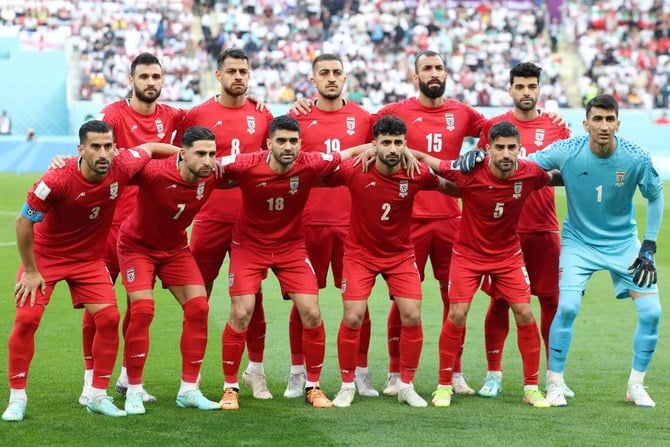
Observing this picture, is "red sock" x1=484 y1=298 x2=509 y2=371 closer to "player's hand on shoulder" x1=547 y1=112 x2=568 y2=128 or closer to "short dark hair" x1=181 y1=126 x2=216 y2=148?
"player's hand on shoulder" x1=547 y1=112 x2=568 y2=128

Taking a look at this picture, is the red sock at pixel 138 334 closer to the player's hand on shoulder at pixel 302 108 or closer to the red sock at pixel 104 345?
the red sock at pixel 104 345

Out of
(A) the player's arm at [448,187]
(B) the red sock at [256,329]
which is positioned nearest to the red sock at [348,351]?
(B) the red sock at [256,329]

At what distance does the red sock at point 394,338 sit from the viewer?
934cm

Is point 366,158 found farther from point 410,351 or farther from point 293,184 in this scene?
point 410,351

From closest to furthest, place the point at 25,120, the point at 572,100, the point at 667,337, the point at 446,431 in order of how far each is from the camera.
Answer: the point at 446,431, the point at 667,337, the point at 25,120, the point at 572,100

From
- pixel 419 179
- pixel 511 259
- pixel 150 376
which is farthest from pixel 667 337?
pixel 150 376

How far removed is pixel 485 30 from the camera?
124ft

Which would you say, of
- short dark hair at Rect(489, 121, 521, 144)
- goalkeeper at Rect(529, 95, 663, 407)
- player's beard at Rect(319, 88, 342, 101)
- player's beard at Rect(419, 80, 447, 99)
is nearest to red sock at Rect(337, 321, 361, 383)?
goalkeeper at Rect(529, 95, 663, 407)

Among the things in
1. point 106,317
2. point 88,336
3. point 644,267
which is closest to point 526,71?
point 644,267

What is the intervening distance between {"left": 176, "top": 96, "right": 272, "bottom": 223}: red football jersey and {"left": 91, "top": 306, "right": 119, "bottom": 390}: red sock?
4.82 feet

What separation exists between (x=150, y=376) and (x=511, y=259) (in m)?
3.28

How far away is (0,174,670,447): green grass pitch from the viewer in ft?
24.5

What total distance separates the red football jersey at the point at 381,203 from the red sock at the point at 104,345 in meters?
2.01

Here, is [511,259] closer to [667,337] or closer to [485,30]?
[667,337]
